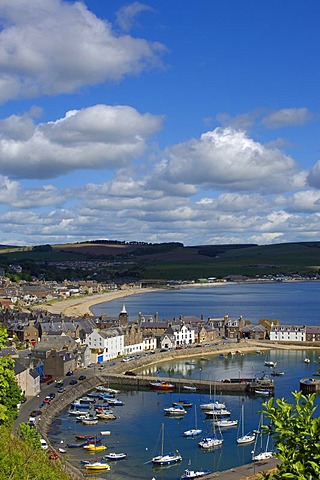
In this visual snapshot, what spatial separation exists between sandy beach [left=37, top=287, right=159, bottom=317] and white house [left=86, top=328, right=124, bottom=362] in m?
28.9

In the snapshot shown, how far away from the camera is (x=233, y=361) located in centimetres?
5462

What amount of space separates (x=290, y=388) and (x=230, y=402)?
6.61 metres

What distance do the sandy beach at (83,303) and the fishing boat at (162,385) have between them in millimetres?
41096

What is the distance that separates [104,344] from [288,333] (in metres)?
22.0

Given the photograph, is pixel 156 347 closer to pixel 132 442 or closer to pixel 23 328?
pixel 23 328

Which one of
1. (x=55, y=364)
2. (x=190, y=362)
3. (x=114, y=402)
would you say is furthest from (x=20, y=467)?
(x=190, y=362)

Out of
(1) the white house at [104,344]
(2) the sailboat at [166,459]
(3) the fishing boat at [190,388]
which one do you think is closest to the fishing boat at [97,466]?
(2) the sailboat at [166,459]

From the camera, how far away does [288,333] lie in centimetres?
6544

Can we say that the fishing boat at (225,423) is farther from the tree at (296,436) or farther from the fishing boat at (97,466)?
the tree at (296,436)

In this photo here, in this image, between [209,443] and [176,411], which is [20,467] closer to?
[209,443]

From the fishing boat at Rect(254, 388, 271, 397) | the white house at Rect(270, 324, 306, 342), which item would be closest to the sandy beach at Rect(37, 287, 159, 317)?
the white house at Rect(270, 324, 306, 342)

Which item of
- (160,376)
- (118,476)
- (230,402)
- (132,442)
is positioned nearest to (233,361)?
(160,376)

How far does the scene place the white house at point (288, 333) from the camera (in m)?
65.1

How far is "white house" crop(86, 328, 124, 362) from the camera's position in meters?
50.9
